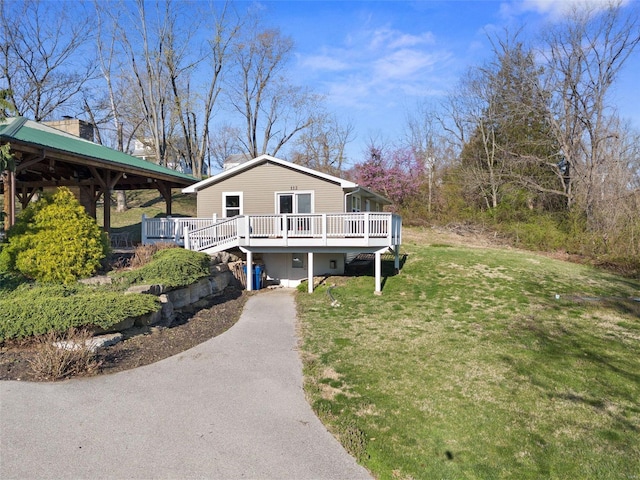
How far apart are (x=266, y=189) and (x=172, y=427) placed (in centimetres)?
1114

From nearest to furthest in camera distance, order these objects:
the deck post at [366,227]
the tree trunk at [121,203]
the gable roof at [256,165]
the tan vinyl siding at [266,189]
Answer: the deck post at [366,227]
the gable roof at [256,165]
the tan vinyl siding at [266,189]
the tree trunk at [121,203]

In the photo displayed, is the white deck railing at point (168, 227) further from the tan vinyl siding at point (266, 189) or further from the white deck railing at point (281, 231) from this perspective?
the tan vinyl siding at point (266, 189)

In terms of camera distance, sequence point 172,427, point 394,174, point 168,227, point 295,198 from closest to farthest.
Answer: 1. point 172,427
2. point 168,227
3. point 295,198
4. point 394,174

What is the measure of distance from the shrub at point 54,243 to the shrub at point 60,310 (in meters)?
0.71

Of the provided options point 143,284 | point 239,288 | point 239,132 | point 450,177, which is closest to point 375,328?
point 143,284

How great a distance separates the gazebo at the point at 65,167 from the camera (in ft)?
29.3

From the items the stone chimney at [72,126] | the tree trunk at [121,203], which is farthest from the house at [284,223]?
the tree trunk at [121,203]

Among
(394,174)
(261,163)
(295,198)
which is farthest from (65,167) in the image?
(394,174)

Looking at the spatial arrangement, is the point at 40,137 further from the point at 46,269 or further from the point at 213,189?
the point at 213,189

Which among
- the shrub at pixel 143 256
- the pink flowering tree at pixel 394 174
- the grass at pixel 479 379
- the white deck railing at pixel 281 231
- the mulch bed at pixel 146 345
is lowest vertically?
the grass at pixel 479 379

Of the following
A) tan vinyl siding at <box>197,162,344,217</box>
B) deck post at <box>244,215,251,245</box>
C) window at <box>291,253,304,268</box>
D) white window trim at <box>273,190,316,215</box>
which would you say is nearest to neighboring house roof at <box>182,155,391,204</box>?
tan vinyl siding at <box>197,162,344,217</box>

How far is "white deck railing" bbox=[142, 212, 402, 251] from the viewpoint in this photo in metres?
11.8

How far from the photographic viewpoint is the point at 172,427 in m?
4.25

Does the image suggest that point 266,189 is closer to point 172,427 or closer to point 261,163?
point 261,163
